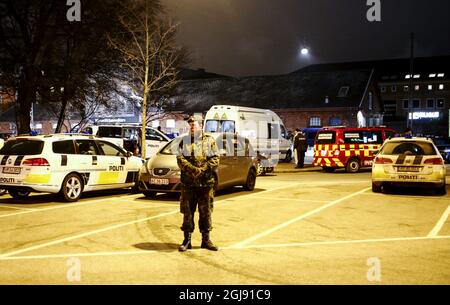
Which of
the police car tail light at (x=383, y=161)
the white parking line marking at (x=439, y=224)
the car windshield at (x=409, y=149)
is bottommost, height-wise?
the white parking line marking at (x=439, y=224)

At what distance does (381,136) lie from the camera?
2089 cm

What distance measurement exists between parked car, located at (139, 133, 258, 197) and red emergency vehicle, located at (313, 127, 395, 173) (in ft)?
24.9

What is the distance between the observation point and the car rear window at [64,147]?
1145 cm

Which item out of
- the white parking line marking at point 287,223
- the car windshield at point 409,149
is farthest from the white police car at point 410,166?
the white parking line marking at point 287,223

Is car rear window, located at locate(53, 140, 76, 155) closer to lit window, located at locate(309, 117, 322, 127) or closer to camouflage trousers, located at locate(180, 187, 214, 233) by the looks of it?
camouflage trousers, located at locate(180, 187, 214, 233)

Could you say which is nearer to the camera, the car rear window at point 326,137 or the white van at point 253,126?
the white van at point 253,126

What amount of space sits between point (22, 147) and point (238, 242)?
21.5ft

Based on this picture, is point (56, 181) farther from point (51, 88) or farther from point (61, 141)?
point (51, 88)

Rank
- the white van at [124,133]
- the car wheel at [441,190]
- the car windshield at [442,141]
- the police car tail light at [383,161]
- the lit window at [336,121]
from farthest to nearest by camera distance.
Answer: the lit window at [336,121]
the car windshield at [442,141]
the white van at [124,133]
the car wheel at [441,190]
the police car tail light at [383,161]

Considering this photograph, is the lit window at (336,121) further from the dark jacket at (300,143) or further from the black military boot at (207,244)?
the black military boot at (207,244)

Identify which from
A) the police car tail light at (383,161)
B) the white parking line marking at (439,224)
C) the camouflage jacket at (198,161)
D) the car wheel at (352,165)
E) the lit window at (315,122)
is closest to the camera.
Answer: the camouflage jacket at (198,161)

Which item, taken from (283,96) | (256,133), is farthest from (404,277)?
(283,96)

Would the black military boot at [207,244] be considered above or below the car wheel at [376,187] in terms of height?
below

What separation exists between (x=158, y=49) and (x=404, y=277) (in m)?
18.6
